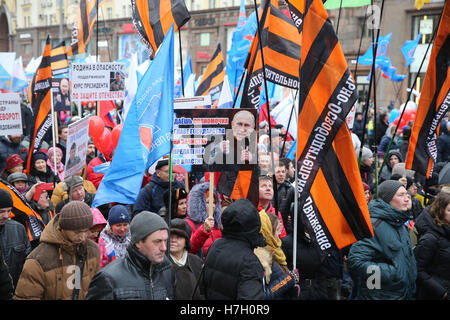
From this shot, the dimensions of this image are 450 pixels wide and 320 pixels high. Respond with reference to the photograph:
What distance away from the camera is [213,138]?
16.6ft

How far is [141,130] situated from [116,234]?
36.9 inches

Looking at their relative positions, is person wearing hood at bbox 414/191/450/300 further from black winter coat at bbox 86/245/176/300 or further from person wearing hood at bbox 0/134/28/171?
person wearing hood at bbox 0/134/28/171

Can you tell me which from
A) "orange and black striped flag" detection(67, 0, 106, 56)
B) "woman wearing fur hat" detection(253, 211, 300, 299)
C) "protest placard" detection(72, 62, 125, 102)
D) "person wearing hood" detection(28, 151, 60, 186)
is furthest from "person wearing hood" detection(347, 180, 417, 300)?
"orange and black striped flag" detection(67, 0, 106, 56)

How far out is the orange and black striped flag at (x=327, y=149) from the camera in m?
4.29

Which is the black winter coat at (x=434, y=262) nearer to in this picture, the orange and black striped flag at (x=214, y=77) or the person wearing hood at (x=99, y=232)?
the person wearing hood at (x=99, y=232)

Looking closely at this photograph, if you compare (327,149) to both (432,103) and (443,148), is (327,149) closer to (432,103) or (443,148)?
(432,103)

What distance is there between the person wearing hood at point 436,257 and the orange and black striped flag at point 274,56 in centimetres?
209

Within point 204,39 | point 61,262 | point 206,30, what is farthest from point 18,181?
point 206,30

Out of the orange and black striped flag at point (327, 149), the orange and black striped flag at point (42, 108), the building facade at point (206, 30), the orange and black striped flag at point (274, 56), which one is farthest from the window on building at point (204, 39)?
the orange and black striped flag at point (327, 149)

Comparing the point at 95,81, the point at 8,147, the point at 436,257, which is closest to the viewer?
the point at 436,257

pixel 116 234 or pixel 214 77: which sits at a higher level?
pixel 214 77

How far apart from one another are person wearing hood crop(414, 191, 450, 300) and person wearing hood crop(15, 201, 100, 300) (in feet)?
9.17

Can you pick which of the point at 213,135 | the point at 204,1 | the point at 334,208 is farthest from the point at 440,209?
the point at 204,1
